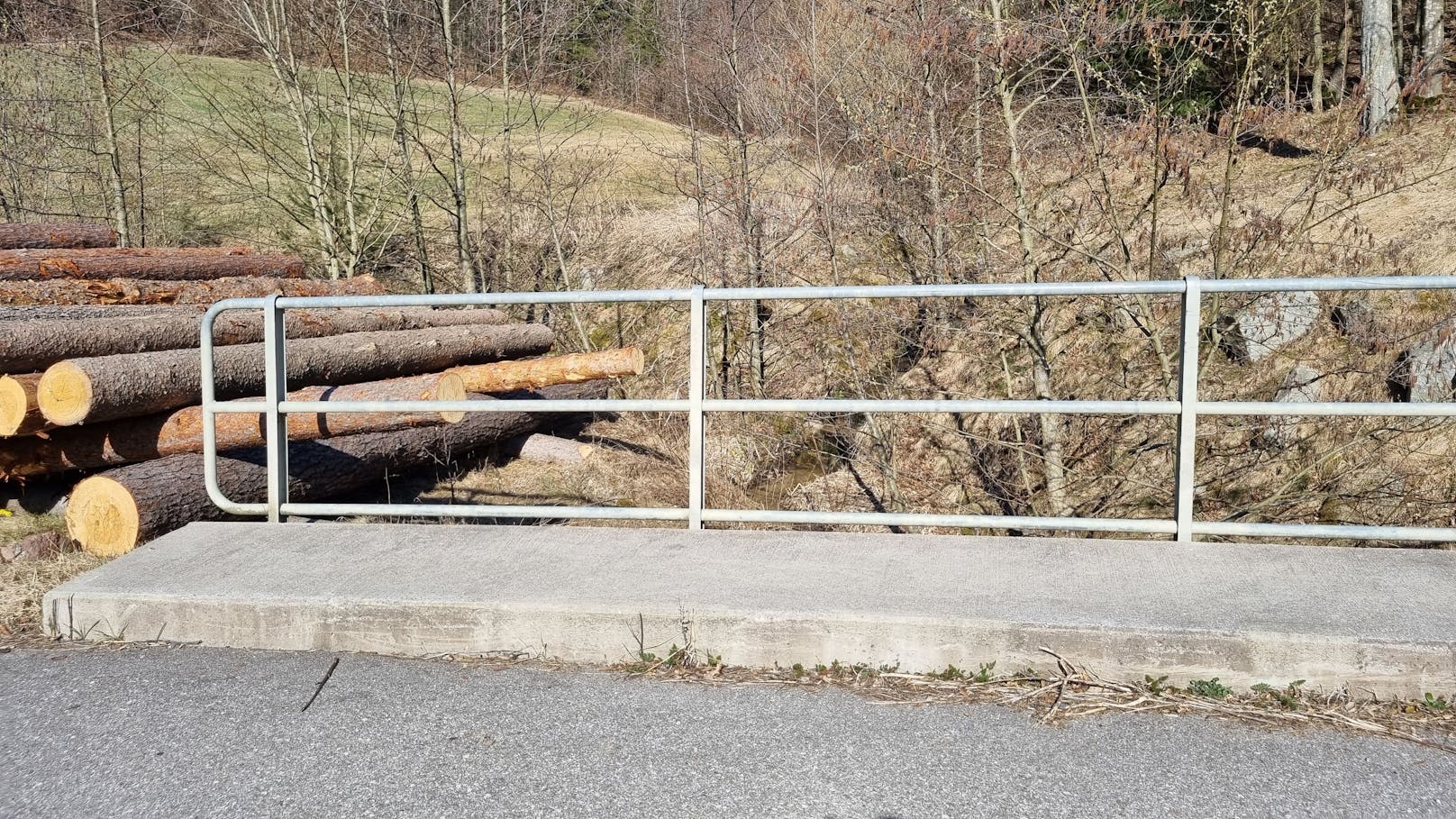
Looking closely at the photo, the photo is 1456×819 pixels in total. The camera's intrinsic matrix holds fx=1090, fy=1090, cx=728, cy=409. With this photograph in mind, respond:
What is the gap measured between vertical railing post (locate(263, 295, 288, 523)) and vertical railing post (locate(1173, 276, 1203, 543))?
4287 millimetres

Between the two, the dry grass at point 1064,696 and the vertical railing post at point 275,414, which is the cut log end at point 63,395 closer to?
the vertical railing post at point 275,414

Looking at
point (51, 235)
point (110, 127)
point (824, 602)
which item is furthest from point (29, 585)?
point (110, 127)

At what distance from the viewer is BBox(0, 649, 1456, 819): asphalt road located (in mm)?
2986

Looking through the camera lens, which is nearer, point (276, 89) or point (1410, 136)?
point (1410, 136)

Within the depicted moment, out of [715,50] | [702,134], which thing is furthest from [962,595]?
[702,134]

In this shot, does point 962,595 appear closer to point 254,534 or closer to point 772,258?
point 254,534

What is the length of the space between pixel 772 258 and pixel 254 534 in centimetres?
821

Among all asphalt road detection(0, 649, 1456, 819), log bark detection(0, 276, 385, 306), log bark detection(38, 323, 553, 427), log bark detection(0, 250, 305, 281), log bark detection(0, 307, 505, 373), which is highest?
log bark detection(0, 250, 305, 281)

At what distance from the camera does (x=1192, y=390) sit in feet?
15.4

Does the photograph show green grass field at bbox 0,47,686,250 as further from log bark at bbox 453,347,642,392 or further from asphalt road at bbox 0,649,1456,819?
asphalt road at bbox 0,649,1456,819

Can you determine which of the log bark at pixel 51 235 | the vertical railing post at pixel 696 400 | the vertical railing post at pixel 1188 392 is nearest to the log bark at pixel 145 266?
the log bark at pixel 51 235

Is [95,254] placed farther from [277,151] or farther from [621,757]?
[621,757]

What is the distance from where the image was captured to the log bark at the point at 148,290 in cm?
852

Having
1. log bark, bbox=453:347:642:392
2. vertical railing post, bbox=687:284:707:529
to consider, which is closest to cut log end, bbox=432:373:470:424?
log bark, bbox=453:347:642:392
